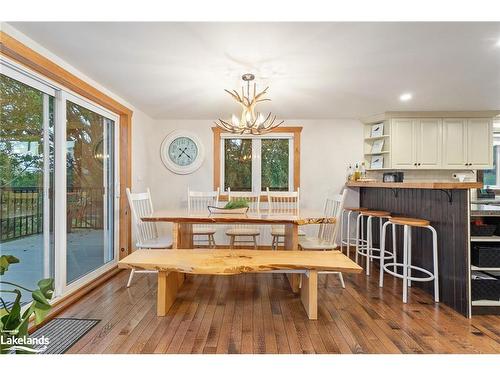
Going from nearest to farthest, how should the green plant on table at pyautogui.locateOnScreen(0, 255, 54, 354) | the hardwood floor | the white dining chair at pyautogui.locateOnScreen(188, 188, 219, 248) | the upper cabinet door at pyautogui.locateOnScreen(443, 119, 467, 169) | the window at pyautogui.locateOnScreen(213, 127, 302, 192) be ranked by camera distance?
the green plant on table at pyautogui.locateOnScreen(0, 255, 54, 354), the hardwood floor, the white dining chair at pyautogui.locateOnScreen(188, 188, 219, 248), the upper cabinet door at pyautogui.locateOnScreen(443, 119, 467, 169), the window at pyautogui.locateOnScreen(213, 127, 302, 192)

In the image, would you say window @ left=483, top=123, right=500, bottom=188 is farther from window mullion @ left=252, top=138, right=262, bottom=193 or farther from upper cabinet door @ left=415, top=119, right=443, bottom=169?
window mullion @ left=252, top=138, right=262, bottom=193

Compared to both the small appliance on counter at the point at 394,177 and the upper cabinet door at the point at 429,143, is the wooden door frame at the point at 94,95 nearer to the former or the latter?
the small appliance on counter at the point at 394,177

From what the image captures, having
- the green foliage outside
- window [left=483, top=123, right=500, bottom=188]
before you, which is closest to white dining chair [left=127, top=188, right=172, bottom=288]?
the green foliage outside

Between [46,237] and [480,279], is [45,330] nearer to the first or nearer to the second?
[46,237]

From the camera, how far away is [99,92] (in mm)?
3072

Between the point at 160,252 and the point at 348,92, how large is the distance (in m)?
2.73

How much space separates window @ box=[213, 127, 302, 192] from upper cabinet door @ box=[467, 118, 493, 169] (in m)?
2.71

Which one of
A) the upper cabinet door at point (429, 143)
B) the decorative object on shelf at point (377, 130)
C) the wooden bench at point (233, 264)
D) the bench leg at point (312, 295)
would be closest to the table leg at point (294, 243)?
the wooden bench at point (233, 264)

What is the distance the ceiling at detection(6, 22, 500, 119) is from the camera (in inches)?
77.3

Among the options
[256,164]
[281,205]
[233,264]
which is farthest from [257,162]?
[233,264]

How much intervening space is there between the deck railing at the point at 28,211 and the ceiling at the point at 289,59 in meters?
1.18

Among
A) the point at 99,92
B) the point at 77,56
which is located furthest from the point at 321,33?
the point at 99,92

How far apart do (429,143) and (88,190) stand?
478 centimetres

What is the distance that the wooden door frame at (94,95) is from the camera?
200cm
